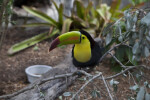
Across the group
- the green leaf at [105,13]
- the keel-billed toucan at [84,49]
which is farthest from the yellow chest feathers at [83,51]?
the green leaf at [105,13]

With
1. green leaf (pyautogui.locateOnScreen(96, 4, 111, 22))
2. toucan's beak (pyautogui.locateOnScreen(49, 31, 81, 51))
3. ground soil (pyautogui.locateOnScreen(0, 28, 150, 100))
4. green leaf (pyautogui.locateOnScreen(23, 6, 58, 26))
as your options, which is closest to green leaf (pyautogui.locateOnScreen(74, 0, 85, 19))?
green leaf (pyautogui.locateOnScreen(96, 4, 111, 22))

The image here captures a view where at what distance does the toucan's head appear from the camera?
1938 millimetres

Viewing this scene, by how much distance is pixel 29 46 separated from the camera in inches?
149

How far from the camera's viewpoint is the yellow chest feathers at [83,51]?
2219 millimetres

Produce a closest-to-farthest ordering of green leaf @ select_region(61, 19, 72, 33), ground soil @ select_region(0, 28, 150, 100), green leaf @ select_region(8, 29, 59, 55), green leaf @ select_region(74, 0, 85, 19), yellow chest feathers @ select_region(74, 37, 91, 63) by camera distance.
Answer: yellow chest feathers @ select_region(74, 37, 91, 63)
ground soil @ select_region(0, 28, 150, 100)
green leaf @ select_region(8, 29, 59, 55)
green leaf @ select_region(61, 19, 72, 33)
green leaf @ select_region(74, 0, 85, 19)

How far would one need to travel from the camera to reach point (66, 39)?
1.97 m

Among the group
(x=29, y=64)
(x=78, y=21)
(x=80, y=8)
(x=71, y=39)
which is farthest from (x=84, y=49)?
(x=80, y=8)

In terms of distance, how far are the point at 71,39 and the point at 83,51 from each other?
0.27 m

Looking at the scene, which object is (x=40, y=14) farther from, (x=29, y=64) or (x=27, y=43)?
(x=29, y=64)

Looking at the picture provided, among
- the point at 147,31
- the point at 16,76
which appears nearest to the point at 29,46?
the point at 16,76

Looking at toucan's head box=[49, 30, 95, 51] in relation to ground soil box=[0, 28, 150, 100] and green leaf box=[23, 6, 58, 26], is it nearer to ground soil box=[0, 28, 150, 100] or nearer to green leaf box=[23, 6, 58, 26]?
ground soil box=[0, 28, 150, 100]

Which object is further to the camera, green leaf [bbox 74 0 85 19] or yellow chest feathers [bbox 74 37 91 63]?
green leaf [bbox 74 0 85 19]

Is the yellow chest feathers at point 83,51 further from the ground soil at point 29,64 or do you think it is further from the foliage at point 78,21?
the foliage at point 78,21

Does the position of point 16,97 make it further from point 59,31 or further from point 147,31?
point 59,31
